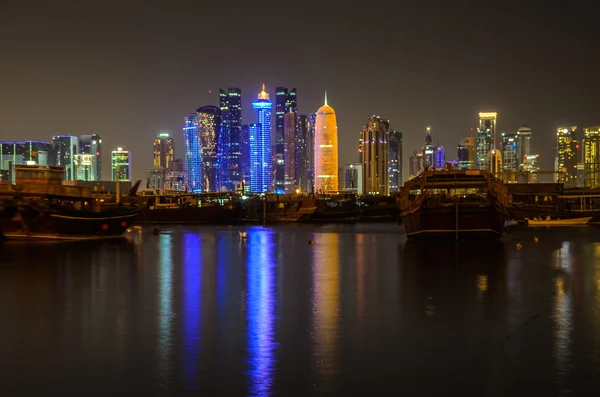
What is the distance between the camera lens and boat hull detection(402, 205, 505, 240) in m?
45.2

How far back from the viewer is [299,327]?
17.8 m

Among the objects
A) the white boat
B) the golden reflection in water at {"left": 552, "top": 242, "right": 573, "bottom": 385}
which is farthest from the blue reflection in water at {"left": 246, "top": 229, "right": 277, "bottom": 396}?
the white boat

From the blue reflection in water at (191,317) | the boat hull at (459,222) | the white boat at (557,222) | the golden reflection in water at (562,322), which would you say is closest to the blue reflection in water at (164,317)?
the blue reflection in water at (191,317)

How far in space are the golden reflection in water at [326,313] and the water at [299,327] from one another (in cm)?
7

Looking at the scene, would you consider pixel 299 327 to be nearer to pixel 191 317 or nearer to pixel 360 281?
pixel 191 317

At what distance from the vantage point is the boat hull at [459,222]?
45.2 metres

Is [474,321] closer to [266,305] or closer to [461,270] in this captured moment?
[266,305]

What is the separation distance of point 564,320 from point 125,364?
11216mm

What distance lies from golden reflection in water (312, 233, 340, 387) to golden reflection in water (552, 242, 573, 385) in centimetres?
426

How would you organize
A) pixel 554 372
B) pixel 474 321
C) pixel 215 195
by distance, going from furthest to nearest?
pixel 215 195 → pixel 474 321 → pixel 554 372

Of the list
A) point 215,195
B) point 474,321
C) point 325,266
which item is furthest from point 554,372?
point 215,195

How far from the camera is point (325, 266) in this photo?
33.7m

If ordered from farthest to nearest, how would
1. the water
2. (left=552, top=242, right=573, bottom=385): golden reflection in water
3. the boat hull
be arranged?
1. the boat hull
2. (left=552, top=242, right=573, bottom=385): golden reflection in water
3. the water

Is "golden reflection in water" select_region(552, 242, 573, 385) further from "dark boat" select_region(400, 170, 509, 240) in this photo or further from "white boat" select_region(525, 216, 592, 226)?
"white boat" select_region(525, 216, 592, 226)
